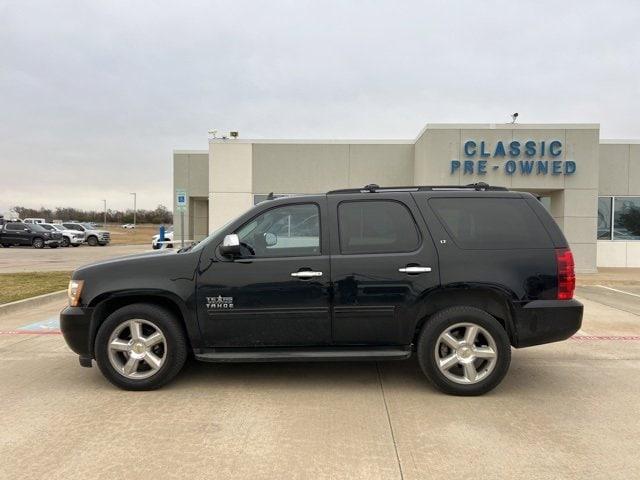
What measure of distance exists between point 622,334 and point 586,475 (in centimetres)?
472

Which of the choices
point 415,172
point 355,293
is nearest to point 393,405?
point 355,293

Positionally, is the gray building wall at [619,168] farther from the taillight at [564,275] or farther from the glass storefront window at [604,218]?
the taillight at [564,275]

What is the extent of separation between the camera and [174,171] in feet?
64.6

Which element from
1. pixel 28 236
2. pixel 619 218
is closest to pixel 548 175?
pixel 619 218

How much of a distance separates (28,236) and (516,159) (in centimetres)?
A: 3177

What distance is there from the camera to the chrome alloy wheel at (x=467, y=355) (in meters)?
4.23

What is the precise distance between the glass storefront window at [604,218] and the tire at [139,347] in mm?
16809

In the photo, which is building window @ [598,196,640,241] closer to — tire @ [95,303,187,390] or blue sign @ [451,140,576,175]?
blue sign @ [451,140,576,175]

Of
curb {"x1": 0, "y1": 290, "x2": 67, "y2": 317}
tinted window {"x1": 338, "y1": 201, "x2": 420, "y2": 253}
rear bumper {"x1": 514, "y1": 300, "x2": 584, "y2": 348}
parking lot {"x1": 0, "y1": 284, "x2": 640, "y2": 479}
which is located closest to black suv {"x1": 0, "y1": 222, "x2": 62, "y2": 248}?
curb {"x1": 0, "y1": 290, "x2": 67, "y2": 317}

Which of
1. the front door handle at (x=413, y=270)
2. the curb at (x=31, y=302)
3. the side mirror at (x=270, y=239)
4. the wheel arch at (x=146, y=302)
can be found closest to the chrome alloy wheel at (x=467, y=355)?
the front door handle at (x=413, y=270)

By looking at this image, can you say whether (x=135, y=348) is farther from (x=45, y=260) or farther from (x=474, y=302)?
(x=45, y=260)

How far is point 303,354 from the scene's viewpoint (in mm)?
4332

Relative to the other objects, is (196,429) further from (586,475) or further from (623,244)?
(623,244)

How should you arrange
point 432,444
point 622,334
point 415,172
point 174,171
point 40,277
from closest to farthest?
1. point 432,444
2. point 622,334
3. point 40,277
4. point 415,172
5. point 174,171
